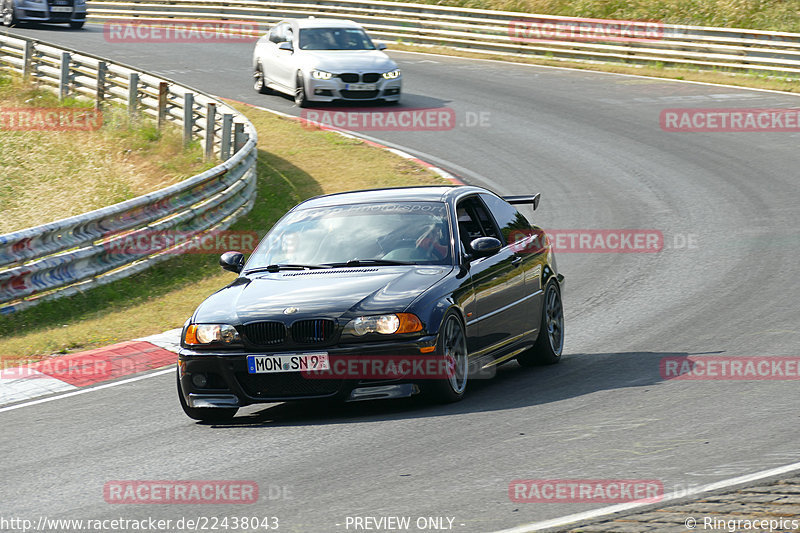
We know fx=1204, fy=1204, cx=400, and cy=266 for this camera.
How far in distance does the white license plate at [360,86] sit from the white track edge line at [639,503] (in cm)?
1966

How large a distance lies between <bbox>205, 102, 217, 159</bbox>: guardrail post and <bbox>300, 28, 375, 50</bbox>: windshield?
6.54 m

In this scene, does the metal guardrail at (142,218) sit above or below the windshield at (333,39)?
below

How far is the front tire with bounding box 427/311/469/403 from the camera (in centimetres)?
818

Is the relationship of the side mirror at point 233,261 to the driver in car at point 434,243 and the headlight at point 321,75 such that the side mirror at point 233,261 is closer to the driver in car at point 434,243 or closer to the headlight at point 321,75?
the driver in car at point 434,243

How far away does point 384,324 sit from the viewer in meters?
7.99

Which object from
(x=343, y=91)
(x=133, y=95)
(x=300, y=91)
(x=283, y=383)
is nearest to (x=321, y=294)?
(x=283, y=383)

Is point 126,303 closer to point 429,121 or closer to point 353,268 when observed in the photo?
point 353,268

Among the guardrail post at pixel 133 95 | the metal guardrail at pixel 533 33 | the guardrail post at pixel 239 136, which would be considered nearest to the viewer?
the guardrail post at pixel 239 136

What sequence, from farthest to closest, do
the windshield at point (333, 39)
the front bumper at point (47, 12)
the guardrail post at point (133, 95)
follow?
1. the front bumper at point (47, 12)
2. the windshield at point (333, 39)
3. the guardrail post at point (133, 95)

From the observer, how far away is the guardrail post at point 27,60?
28.8 meters

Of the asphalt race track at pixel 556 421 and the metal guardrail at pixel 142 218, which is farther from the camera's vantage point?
the metal guardrail at pixel 142 218

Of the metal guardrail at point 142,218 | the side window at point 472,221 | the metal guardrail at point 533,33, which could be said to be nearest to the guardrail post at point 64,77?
the metal guardrail at point 142,218

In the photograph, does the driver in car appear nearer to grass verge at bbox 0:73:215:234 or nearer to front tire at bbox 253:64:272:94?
grass verge at bbox 0:73:215:234

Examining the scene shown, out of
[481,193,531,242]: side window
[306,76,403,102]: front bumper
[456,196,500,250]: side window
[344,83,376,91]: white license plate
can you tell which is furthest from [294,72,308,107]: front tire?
[456,196,500,250]: side window
